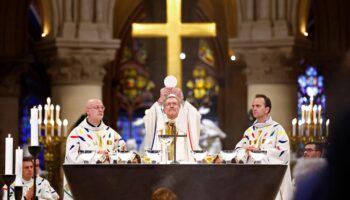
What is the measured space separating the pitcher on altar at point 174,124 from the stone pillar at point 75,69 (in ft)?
28.4

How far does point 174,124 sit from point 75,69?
371 inches

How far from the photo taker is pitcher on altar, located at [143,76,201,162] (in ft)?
39.5

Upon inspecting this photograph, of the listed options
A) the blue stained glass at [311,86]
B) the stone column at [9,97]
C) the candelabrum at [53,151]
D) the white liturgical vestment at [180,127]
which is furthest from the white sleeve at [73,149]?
the blue stained glass at [311,86]

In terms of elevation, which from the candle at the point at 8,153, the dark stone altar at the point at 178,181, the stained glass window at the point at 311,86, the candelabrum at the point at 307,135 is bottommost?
the dark stone altar at the point at 178,181

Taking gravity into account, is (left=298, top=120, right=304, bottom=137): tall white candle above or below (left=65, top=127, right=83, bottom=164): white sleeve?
above

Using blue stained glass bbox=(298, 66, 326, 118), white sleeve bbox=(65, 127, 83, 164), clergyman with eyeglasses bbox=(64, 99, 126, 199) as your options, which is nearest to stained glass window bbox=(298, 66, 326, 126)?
blue stained glass bbox=(298, 66, 326, 118)

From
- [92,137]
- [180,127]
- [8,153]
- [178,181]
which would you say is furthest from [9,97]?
[8,153]

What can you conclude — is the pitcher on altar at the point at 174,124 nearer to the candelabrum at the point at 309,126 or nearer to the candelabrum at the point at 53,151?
the candelabrum at the point at 309,126

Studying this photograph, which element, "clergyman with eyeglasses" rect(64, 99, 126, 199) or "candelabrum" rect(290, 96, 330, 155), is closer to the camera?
"clergyman with eyeglasses" rect(64, 99, 126, 199)

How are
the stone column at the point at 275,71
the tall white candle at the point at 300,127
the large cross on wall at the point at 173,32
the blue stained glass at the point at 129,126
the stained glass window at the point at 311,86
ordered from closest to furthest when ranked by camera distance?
the large cross on wall at the point at 173,32 < the tall white candle at the point at 300,127 < the stone column at the point at 275,71 < the stained glass window at the point at 311,86 < the blue stained glass at the point at 129,126

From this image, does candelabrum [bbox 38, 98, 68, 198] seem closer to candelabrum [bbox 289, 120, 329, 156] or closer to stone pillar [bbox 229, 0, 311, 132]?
candelabrum [bbox 289, 120, 329, 156]

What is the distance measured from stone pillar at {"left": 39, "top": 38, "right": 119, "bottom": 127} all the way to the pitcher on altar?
8659mm

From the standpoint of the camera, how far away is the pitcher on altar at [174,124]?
12.1 m

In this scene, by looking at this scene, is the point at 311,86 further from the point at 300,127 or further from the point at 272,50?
the point at 300,127
